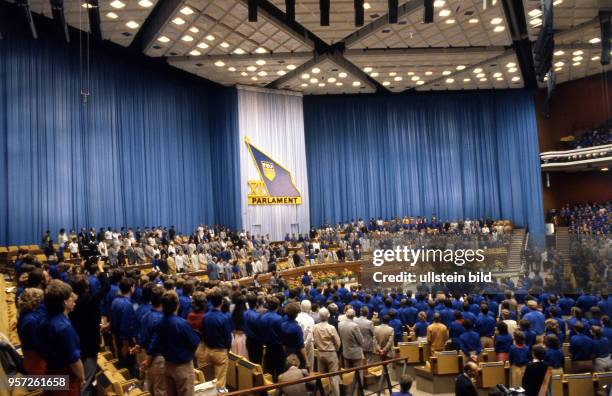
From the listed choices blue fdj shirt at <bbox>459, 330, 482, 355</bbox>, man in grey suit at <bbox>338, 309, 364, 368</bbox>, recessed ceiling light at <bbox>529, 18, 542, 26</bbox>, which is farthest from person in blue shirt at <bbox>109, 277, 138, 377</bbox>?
recessed ceiling light at <bbox>529, 18, 542, 26</bbox>

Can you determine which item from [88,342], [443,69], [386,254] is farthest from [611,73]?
[88,342]

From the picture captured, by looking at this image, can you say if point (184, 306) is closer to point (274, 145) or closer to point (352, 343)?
point (352, 343)

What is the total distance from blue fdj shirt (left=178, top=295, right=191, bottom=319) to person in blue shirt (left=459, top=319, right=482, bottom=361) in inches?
165

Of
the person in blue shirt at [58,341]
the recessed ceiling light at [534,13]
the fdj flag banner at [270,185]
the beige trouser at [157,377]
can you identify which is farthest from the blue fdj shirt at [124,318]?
the fdj flag banner at [270,185]

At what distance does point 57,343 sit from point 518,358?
5.76 meters

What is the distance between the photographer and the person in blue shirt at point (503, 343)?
281 inches

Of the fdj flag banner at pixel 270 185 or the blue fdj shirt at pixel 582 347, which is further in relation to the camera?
the fdj flag banner at pixel 270 185

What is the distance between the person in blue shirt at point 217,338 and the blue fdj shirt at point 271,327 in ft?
1.82

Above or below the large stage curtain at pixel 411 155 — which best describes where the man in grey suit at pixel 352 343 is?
below

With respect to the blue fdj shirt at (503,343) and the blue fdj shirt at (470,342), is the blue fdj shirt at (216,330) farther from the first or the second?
the blue fdj shirt at (503,343)

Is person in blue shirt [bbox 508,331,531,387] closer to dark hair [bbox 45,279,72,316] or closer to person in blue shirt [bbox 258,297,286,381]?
person in blue shirt [bbox 258,297,286,381]

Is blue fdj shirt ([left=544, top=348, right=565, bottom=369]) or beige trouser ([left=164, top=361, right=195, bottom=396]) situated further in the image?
blue fdj shirt ([left=544, top=348, right=565, bottom=369])

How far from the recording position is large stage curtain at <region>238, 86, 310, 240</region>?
80.6 ft

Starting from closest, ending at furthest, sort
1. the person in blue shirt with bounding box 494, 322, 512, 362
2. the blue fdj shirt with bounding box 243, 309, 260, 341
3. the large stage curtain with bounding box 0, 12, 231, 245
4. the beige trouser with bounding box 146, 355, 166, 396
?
the beige trouser with bounding box 146, 355, 166, 396, the blue fdj shirt with bounding box 243, 309, 260, 341, the person in blue shirt with bounding box 494, 322, 512, 362, the large stage curtain with bounding box 0, 12, 231, 245
